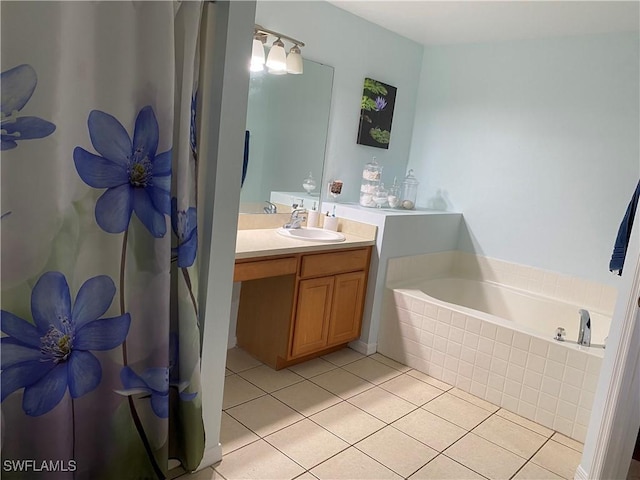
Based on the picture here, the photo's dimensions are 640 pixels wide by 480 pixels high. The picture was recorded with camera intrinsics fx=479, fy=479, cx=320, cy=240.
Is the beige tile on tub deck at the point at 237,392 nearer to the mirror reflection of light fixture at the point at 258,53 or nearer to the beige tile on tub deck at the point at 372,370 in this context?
the beige tile on tub deck at the point at 372,370

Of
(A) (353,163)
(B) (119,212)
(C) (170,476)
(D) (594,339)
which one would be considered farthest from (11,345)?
(D) (594,339)

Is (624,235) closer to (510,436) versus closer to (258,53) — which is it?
(510,436)

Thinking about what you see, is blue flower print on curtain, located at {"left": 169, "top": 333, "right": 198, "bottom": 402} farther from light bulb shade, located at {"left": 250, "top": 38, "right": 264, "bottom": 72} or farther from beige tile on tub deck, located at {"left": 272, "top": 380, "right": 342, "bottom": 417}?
light bulb shade, located at {"left": 250, "top": 38, "right": 264, "bottom": 72}

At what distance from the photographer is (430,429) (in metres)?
2.44

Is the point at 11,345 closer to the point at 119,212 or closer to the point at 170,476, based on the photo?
the point at 119,212

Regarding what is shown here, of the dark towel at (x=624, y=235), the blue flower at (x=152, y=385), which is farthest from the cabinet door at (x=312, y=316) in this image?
the dark towel at (x=624, y=235)

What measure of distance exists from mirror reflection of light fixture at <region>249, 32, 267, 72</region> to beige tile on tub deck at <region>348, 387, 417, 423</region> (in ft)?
6.50

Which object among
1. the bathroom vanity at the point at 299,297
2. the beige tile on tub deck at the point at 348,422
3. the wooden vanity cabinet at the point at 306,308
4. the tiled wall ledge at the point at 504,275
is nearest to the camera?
the beige tile on tub deck at the point at 348,422

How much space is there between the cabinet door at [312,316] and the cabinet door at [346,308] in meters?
0.05

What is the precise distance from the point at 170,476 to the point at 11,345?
902mm

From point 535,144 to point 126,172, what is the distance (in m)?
2.95

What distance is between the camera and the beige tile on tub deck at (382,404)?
254 centimetres

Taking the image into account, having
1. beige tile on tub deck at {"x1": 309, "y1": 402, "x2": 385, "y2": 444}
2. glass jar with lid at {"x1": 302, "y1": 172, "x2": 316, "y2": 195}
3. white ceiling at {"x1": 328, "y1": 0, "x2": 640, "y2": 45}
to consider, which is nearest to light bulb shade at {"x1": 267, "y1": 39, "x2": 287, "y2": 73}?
white ceiling at {"x1": 328, "y1": 0, "x2": 640, "y2": 45}

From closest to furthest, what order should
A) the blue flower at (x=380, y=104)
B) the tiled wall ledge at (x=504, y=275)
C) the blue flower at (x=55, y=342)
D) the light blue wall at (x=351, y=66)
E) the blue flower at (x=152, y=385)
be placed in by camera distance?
the blue flower at (x=55, y=342)
the blue flower at (x=152, y=385)
the light blue wall at (x=351, y=66)
the tiled wall ledge at (x=504, y=275)
the blue flower at (x=380, y=104)
